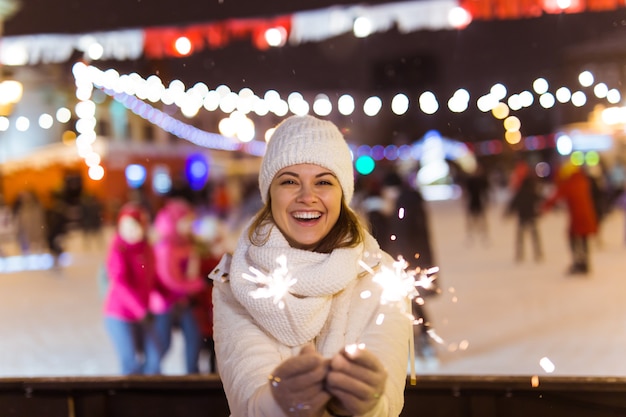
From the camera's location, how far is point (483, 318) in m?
5.29

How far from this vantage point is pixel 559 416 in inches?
79.4

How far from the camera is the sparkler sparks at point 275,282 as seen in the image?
129cm

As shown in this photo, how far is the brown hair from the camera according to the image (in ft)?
4.58

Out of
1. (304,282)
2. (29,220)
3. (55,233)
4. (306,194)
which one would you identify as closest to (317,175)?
(306,194)

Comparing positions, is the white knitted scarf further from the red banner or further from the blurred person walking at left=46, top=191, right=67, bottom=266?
the blurred person walking at left=46, top=191, right=67, bottom=266

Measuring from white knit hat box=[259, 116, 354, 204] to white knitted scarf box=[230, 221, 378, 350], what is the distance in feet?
0.50

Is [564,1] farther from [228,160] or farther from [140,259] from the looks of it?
[228,160]

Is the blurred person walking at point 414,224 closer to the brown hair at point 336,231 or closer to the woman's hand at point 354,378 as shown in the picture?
the brown hair at point 336,231

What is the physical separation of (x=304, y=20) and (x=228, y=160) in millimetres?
20403

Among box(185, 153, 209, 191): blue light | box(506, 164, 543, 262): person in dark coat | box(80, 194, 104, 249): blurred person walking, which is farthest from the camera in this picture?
box(185, 153, 209, 191): blue light

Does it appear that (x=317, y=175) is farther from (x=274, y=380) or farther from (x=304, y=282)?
(x=274, y=380)

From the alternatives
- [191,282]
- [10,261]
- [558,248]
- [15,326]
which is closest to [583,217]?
[558,248]

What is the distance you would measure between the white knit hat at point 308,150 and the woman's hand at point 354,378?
0.45 metres

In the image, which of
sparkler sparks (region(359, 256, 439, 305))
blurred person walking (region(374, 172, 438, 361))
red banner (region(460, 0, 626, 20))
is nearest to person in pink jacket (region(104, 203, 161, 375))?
blurred person walking (region(374, 172, 438, 361))
